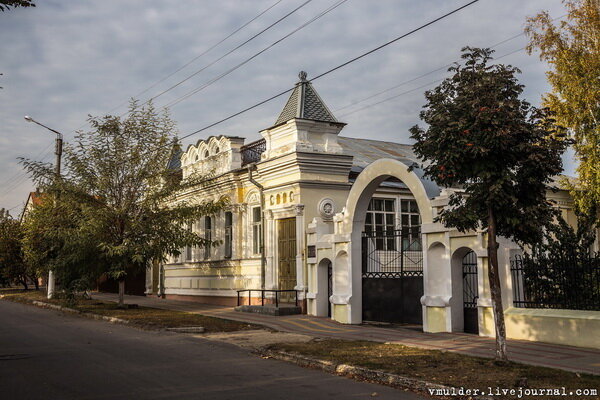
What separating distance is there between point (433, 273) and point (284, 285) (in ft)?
25.2

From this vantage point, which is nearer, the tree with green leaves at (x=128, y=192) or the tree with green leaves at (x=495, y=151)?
the tree with green leaves at (x=495, y=151)

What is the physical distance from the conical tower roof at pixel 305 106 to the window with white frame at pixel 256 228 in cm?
383

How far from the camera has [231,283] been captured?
79.9ft

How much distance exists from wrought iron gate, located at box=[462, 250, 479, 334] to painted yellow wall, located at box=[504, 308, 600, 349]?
1252 mm

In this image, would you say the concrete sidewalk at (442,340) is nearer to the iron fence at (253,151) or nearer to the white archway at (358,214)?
the white archway at (358,214)

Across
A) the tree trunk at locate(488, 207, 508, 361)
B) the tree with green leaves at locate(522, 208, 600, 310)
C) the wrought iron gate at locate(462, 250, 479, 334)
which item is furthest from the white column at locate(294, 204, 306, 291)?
the tree trunk at locate(488, 207, 508, 361)

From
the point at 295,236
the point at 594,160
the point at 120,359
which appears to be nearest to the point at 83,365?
the point at 120,359

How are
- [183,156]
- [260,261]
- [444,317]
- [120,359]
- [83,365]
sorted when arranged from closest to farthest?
[83,365], [120,359], [444,317], [260,261], [183,156]

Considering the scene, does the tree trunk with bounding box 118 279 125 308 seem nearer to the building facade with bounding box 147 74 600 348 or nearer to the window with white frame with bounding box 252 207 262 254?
the building facade with bounding box 147 74 600 348

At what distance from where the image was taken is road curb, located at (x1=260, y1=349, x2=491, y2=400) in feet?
26.4

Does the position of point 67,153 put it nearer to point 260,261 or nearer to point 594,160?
point 260,261

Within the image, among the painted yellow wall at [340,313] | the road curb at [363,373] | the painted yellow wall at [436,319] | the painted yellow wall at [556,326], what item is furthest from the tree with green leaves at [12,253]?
the painted yellow wall at [556,326]

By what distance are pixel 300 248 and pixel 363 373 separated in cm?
1120

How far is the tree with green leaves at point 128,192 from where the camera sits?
2153 centimetres
